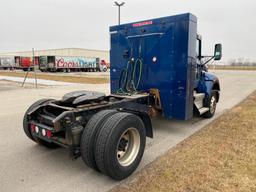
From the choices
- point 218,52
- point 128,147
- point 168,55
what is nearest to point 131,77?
point 168,55

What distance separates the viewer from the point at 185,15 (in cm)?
428

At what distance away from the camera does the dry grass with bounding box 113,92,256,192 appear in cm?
279

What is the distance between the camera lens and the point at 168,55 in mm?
4617

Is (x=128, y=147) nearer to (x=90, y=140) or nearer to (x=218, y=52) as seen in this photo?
(x=90, y=140)

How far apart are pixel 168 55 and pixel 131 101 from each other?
1389 millimetres

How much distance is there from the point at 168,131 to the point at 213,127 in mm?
1197

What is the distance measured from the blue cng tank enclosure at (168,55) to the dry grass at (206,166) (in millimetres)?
849

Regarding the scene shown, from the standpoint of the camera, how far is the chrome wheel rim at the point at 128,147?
3191mm

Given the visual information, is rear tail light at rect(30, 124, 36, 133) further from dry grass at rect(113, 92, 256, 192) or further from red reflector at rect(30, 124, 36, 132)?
Result: dry grass at rect(113, 92, 256, 192)

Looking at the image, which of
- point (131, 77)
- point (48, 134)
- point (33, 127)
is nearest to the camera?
point (48, 134)

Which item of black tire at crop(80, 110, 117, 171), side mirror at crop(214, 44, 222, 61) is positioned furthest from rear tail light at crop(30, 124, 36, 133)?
side mirror at crop(214, 44, 222, 61)

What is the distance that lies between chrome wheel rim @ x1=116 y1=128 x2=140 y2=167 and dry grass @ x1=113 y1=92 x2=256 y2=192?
0.88 ft

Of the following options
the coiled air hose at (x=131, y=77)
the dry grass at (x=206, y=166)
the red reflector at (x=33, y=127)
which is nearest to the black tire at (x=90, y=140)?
the dry grass at (x=206, y=166)

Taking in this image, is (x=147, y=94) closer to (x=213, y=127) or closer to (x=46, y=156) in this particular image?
(x=213, y=127)
